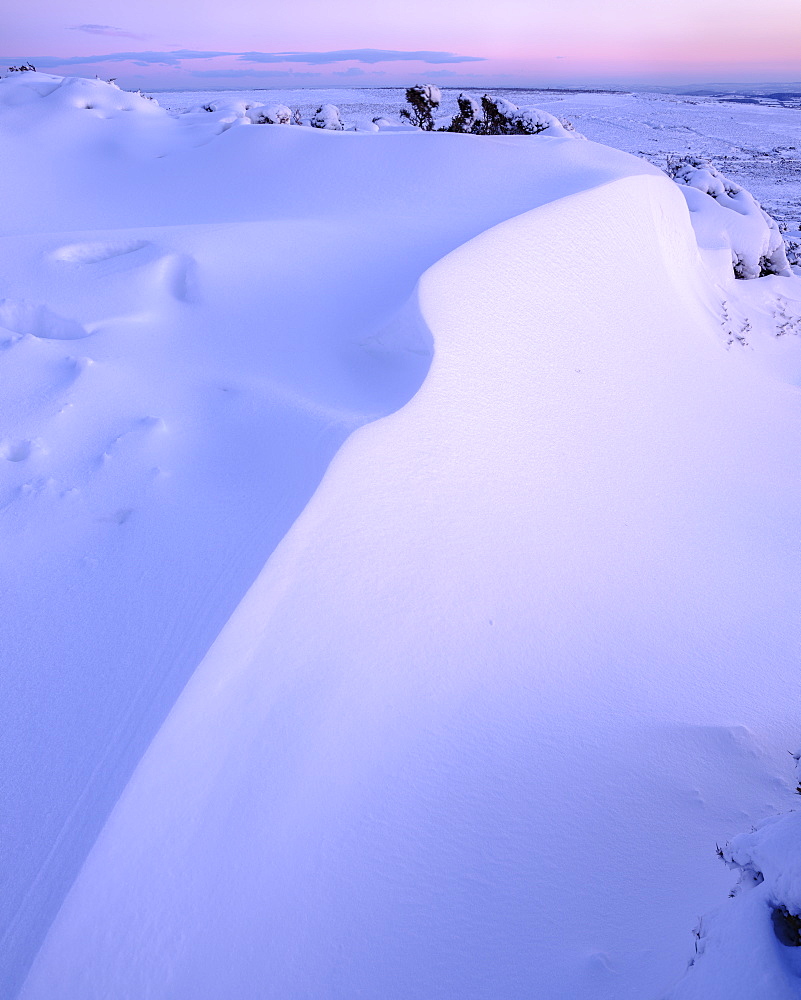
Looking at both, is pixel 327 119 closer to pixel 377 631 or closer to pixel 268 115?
pixel 268 115

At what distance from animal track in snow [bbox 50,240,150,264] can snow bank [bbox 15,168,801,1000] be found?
2684mm

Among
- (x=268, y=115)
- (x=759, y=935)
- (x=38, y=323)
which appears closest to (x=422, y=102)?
(x=268, y=115)

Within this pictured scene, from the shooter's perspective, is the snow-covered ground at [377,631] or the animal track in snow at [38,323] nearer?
the snow-covered ground at [377,631]

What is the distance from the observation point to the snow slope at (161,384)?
6.62ft

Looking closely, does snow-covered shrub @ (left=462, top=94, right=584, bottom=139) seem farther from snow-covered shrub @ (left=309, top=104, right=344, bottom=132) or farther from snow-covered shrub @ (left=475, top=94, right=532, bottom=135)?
snow-covered shrub @ (left=309, top=104, right=344, bottom=132)

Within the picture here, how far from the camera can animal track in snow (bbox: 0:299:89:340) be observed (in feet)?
13.3

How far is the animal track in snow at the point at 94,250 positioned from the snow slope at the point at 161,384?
0.02 m

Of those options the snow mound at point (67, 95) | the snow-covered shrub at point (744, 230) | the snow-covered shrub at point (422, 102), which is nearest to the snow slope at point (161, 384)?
the snow mound at point (67, 95)

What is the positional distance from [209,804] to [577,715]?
51.2 inches

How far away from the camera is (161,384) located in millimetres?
3666

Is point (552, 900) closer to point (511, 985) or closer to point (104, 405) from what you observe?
point (511, 985)

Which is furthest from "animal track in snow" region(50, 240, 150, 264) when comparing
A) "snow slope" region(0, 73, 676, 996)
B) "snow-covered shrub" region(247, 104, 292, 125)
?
"snow-covered shrub" region(247, 104, 292, 125)

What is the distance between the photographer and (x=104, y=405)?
11.1 ft

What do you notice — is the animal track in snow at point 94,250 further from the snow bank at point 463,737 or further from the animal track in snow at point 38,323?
the snow bank at point 463,737
